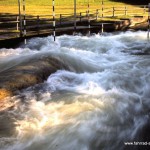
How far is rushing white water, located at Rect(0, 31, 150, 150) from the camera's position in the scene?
7387 millimetres

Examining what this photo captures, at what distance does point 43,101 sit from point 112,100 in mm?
1911

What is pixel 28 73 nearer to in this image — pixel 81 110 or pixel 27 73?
pixel 27 73

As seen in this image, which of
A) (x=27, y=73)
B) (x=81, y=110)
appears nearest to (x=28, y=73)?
(x=27, y=73)

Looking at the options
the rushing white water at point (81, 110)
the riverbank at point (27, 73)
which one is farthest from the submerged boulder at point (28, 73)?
the rushing white water at point (81, 110)

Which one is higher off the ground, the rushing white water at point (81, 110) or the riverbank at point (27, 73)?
the riverbank at point (27, 73)

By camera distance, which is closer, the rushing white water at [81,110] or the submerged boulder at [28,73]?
the rushing white water at [81,110]

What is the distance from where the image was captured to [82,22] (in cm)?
2333

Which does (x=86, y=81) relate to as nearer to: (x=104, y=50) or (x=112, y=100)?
(x=112, y=100)

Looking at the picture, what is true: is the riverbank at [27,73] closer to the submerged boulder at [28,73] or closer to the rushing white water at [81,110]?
the submerged boulder at [28,73]

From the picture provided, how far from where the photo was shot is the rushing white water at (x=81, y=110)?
7387mm

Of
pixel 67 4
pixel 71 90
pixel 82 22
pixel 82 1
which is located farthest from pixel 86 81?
pixel 82 1

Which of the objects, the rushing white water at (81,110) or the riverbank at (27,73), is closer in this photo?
the rushing white water at (81,110)

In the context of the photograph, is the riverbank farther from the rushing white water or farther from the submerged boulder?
the rushing white water

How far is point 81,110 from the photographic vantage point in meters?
8.63
